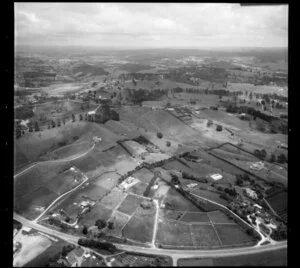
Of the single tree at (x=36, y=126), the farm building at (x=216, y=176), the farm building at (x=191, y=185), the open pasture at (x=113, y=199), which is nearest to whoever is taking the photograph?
the open pasture at (x=113, y=199)

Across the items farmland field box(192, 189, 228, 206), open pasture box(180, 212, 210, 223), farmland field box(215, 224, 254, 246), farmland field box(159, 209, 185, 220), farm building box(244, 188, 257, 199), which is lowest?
farmland field box(215, 224, 254, 246)

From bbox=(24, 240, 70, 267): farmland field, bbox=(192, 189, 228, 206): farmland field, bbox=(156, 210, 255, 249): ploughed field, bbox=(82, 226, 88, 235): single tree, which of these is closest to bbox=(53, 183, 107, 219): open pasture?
bbox=(82, 226, 88, 235): single tree

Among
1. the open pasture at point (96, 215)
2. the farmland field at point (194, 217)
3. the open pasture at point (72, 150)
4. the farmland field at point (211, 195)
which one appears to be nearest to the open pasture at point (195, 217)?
the farmland field at point (194, 217)

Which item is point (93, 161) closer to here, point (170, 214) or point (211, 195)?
point (170, 214)

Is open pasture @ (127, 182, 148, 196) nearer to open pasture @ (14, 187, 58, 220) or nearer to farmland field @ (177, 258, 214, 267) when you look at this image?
open pasture @ (14, 187, 58, 220)

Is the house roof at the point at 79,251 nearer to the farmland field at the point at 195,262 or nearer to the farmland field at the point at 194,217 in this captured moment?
the farmland field at the point at 195,262

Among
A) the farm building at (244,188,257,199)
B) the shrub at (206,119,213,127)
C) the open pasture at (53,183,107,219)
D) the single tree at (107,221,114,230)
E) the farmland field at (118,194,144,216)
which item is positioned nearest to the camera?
the single tree at (107,221,114,230)

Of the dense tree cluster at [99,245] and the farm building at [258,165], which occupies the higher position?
the farm building at [258,165]

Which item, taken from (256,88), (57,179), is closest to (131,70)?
(256,88)

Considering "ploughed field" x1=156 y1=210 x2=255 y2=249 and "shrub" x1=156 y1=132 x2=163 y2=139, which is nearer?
"ploughed field" x1=156 y1=210 x2=255 y2=249
